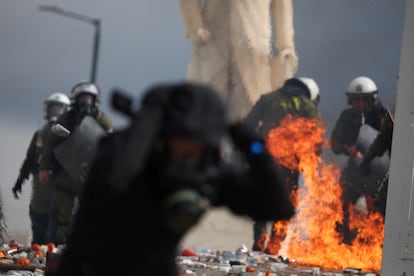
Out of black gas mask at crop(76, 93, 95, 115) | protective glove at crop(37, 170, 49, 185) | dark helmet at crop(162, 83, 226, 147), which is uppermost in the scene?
black gas mask at crop(76, 93, 95, 115)

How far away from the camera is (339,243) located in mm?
12266

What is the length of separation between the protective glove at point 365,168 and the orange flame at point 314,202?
521 mm

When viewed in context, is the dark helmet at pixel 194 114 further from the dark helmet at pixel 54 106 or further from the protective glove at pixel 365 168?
the dark helmet at pixel 54 106

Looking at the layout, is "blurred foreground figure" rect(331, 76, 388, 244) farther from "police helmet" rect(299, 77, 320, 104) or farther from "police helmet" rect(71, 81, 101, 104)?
"police helmet" rect(71, 81, 101, 104)

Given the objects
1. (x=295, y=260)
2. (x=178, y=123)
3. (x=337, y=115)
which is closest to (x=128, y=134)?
(x=178, y=123)

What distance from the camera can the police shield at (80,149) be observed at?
10.3 metres

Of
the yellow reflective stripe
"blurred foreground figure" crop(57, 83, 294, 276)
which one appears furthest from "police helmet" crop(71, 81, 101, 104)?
"blurred foreground figure" crop(57, 83, 294, 276)

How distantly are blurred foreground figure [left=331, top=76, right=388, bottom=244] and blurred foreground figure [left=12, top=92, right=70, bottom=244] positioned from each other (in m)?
3.41

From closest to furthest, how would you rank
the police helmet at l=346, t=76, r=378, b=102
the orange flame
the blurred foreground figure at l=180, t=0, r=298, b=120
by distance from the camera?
the orange flame → the police helmet at l=346, t=76, r=378, b=102 → the blurred foreground figure at l=180, t=0, r=298, b=120

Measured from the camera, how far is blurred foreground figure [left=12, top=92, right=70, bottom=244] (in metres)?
11.4

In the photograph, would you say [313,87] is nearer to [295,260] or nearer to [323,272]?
[295,260]

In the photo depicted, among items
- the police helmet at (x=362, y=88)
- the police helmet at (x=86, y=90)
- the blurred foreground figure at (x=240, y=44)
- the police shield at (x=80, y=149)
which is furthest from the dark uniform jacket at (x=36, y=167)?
the police helmet at (x=362, y=88)

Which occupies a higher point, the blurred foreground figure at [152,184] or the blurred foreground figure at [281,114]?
the blurred foreground figure at [281,114]

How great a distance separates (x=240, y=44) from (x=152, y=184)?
438 inches
